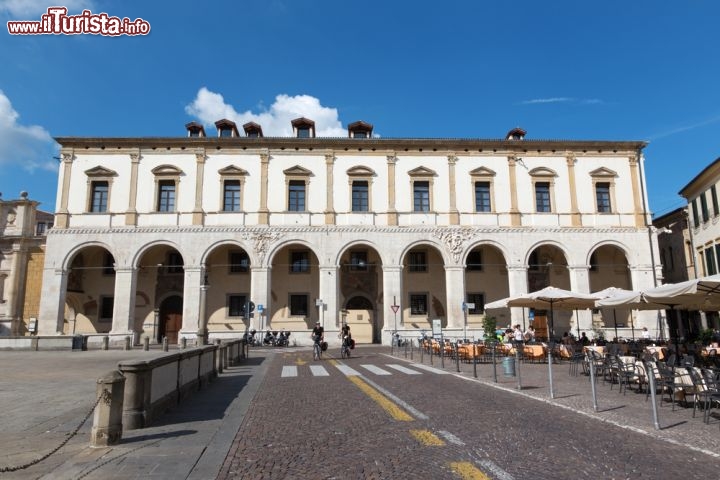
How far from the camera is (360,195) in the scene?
99.0 ft

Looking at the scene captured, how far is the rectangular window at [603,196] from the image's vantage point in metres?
30.7

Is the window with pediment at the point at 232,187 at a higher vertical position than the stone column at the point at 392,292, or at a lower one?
higher

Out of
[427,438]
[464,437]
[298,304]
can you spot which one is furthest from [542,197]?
[427,438]

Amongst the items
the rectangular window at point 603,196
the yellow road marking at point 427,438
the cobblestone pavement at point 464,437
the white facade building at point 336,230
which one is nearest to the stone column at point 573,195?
the white facade building at point 336,230

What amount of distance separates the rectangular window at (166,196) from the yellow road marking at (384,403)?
2169 cm

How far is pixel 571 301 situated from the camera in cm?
1747

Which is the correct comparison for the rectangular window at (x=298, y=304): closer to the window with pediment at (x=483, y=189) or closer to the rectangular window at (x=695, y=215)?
the window with pediment at (x=483, y=189)

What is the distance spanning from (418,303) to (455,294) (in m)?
2.85

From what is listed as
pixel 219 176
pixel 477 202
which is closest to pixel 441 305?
pixel 477 202

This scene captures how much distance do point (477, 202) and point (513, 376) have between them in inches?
750

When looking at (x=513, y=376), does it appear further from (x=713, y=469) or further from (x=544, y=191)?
(x=544, y=191)

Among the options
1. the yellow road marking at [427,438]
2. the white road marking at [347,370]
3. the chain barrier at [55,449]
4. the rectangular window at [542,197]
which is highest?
the rectangular window at [542,197]

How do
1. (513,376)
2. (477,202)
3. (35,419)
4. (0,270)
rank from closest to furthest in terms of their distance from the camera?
1. (35,419)
2. (513,376)
3. (477,202)
4. (0,270)

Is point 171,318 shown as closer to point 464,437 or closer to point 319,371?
point 319,371
